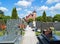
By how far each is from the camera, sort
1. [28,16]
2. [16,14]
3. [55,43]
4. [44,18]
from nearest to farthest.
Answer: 1. [55,43]
2. [16,14]
3. [44,18]
4. [28,16]

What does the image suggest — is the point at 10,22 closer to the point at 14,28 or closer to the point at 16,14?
the point at 14,28

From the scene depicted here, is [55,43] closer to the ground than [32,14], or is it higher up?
closer to the ground

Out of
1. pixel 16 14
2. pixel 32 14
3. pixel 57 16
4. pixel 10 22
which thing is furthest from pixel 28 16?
pixel 10 22

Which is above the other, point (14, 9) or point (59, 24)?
point (14, 9)

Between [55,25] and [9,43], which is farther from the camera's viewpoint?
[55,25]

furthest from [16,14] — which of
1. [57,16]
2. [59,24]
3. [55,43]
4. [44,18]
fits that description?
[55,43]

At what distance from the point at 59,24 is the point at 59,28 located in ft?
4.20

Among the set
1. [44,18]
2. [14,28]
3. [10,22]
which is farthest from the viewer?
[44,18]

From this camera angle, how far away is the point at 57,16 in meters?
108

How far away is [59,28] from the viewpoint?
63.3 metres

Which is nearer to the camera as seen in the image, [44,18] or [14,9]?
[14,9]

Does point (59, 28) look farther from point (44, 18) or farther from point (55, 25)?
point (44, 18)

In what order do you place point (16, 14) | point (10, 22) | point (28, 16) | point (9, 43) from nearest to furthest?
point (9, 43)
point (10, 22)
point (16, 14)
point (28, 16)

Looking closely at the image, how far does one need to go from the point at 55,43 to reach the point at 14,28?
20.9m
